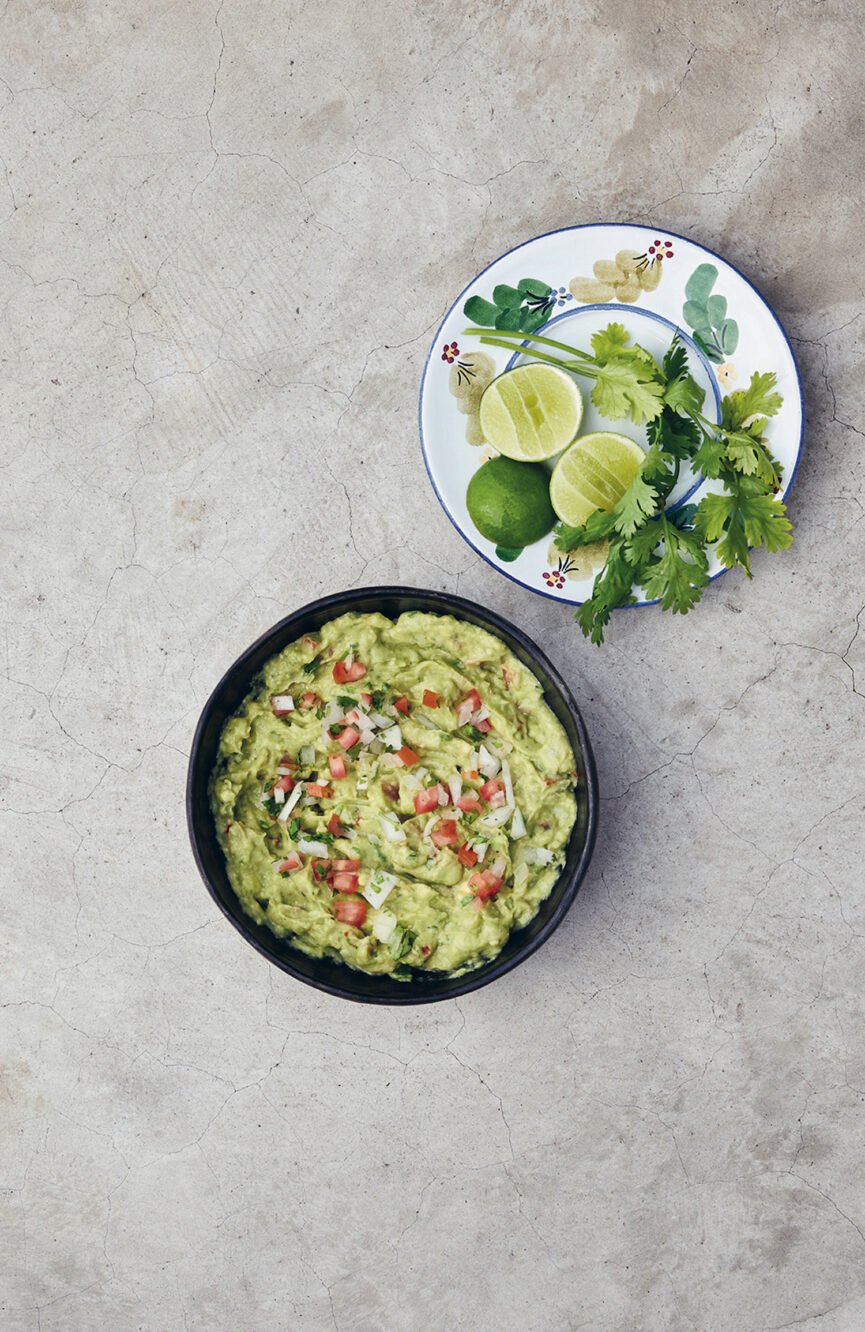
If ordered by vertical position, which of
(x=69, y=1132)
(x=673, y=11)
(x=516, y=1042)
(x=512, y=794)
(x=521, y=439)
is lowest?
(x=516, y=1042)

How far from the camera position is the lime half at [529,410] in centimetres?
264

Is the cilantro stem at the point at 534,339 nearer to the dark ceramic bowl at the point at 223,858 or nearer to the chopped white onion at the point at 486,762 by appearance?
the dark ceramic bowl at the point at 223,858

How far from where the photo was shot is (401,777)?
2551 millimetres

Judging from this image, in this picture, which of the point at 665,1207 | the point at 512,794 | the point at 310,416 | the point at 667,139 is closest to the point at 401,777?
the point at 512,794

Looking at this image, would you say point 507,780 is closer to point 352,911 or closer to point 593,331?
point 352,911

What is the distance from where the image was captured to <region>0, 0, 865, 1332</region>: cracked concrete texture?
2.89 meters

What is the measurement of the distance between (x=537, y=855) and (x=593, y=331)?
58.3 inches

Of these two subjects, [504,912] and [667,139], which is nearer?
[504,912]

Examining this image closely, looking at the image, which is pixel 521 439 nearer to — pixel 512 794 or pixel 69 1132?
pixel 512 794

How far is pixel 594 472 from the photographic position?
2.62 m

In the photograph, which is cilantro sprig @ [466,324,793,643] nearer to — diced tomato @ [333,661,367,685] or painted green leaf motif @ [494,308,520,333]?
Answer: painted green leaf motif @ [494,308,520,333]

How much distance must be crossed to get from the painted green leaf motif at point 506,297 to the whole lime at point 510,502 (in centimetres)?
43

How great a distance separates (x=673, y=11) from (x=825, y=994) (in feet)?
9.86

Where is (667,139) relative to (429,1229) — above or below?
above
